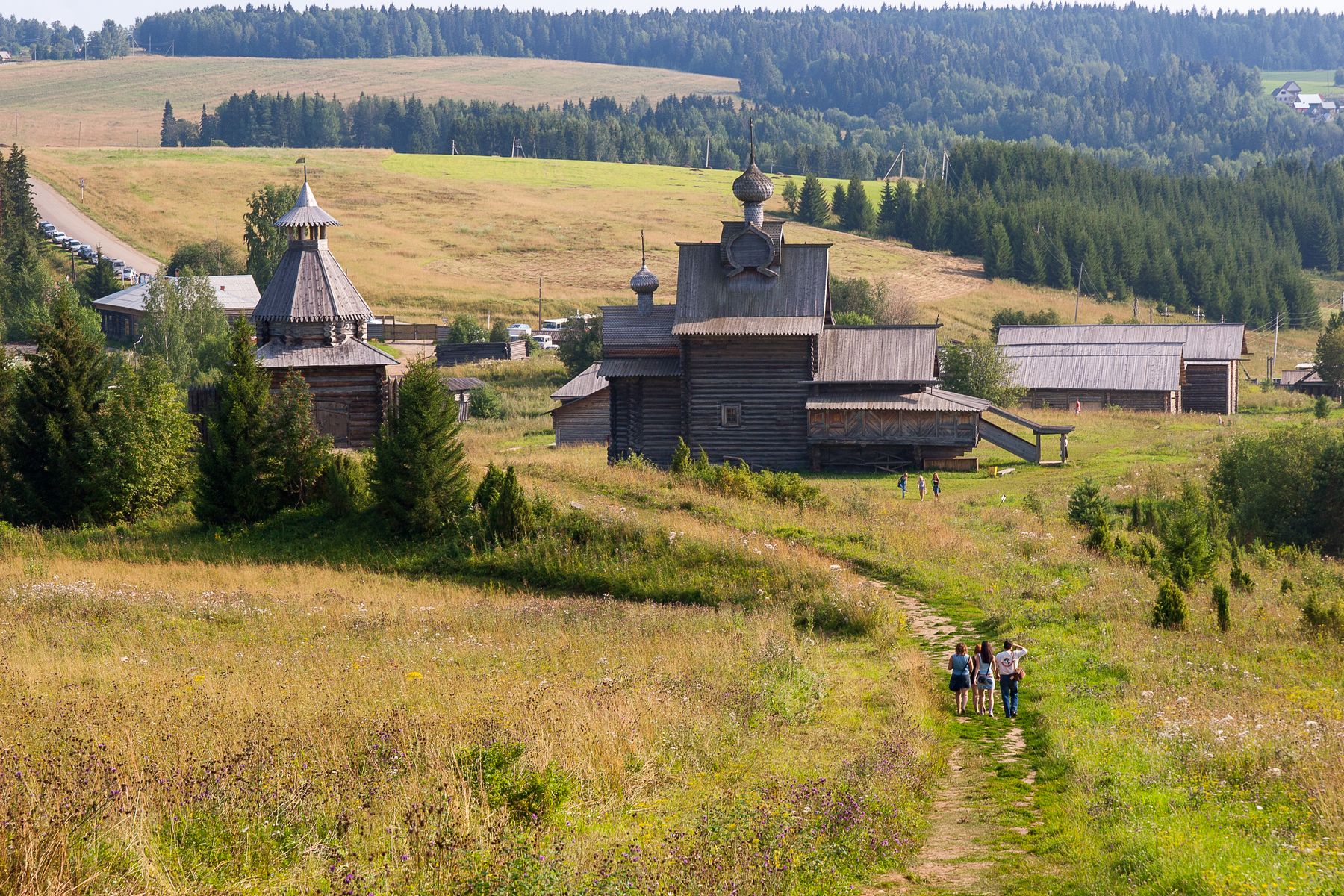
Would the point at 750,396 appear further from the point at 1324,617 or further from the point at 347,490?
the point at 1324,617

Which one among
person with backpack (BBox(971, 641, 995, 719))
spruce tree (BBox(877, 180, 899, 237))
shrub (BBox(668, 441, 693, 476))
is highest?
spruce tree (BBox(877, 180, 899, 237))

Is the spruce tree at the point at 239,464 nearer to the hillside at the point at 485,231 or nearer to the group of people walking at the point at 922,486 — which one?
the group of people walking at the point at 922,486

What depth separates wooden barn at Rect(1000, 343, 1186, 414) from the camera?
221ft

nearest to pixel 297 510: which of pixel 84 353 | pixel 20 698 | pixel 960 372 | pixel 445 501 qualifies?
pixel 445 501

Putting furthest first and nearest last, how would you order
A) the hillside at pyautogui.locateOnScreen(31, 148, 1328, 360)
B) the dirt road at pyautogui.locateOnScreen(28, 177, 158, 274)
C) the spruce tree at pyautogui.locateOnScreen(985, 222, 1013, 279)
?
the spruce tree at pyautogui.locateOnScreen(985, 222, 1013, 279) < the hillside at pyautogui.locateOnScreen(31, 148, 1328, 360) < the dirt road at pyautogui.locateOnScreen(28, 177, 158, 274)

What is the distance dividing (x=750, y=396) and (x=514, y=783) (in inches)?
1344

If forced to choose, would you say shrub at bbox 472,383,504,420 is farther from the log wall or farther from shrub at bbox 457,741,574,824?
shrub at bbox 457,741,574,824

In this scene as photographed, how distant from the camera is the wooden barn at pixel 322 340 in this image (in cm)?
4219

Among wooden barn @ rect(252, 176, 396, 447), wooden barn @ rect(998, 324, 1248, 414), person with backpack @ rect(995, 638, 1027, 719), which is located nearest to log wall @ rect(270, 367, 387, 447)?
wooden barn @ rect(252, 176, 396, 447)

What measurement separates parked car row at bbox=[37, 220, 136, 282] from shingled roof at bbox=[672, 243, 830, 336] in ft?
204

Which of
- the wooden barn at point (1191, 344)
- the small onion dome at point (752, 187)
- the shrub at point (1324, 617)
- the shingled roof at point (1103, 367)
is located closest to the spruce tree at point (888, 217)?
the wooden barn at point (1191, 344)

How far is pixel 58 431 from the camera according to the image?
31391 mm

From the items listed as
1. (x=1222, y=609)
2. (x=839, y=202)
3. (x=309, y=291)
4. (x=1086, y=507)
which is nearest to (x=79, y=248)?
(x=309, y=291)

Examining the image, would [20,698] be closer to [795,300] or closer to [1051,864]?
[1051,864]
